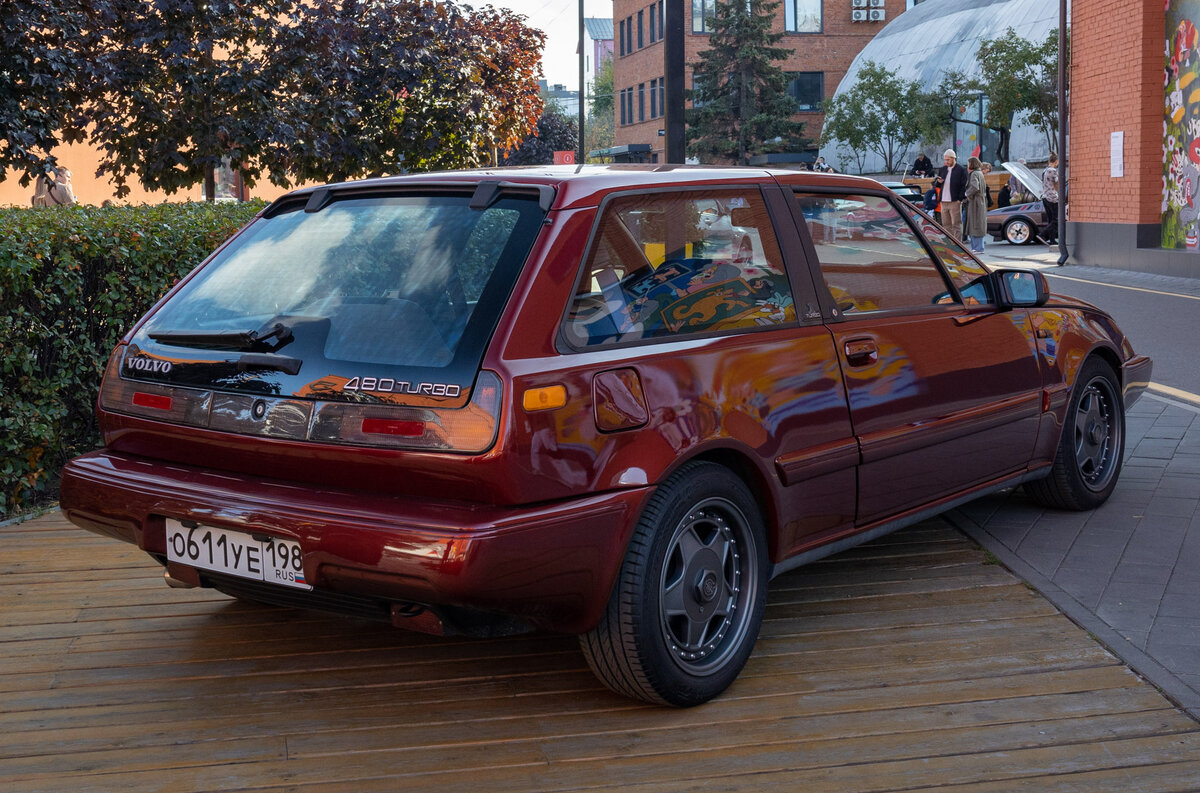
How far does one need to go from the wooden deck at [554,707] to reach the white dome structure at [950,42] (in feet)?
153

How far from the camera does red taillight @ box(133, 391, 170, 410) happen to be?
12.7ft

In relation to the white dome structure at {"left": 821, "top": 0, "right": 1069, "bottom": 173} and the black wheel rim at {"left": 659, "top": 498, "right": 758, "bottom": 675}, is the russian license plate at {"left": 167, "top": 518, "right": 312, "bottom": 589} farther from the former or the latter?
the white dome structure at {"left": 821, "top": 0, "right": 1069, "bottom": 173}

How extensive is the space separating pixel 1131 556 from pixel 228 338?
3.60 meters

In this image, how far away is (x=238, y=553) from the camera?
11.8 feet

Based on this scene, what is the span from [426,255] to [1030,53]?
1654 inches

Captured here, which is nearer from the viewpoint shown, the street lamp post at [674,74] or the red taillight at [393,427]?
the red taillight at [393,427]

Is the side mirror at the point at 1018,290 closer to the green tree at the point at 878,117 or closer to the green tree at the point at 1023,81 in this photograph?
the green tree at the point at 1023,81

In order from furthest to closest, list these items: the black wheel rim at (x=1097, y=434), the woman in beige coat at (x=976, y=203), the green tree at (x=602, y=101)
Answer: the green tree at (x=602, y=101)
the woman in beige coat at (x=976, y=203)
the black wheel rim at (x=1097, y=434)

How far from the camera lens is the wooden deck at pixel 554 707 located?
3.40 metres

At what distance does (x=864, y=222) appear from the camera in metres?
4.80

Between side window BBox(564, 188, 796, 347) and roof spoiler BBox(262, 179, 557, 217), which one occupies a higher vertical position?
roof spoiler BBox(262, 179, 557, 217)

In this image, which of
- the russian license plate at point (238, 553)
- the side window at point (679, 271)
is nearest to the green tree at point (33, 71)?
the russian license plate at point (238, 553)

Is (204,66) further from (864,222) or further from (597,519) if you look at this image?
(597,519)

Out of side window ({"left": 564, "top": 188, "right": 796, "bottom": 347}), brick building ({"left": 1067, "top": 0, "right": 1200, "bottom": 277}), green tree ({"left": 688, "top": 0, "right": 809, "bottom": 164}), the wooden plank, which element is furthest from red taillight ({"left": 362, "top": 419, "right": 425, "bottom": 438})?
green tree ({"left": 688, "top": 0, "right": 809, "bottom": 164})
